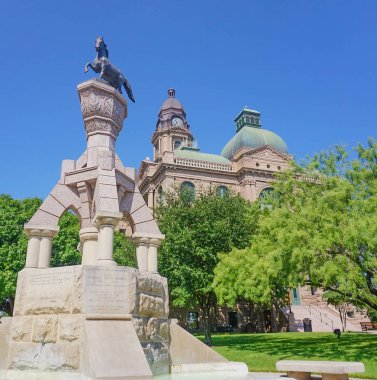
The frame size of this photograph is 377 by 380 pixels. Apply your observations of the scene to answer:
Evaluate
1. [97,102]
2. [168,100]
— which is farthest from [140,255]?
[168,100]

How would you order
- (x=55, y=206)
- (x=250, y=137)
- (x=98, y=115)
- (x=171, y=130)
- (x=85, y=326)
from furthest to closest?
(x=171, y=130)
(x=250, y=137)
(x=98, y=115)
(x=55, y=206)
(x=85, y=326)

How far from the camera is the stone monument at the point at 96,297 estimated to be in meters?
6.46

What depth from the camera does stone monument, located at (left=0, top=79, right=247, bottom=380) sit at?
21.2ft

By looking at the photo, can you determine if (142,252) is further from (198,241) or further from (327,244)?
(198,241)

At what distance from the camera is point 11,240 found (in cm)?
3141

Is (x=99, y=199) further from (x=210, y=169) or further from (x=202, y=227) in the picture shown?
(x=210, y=169)

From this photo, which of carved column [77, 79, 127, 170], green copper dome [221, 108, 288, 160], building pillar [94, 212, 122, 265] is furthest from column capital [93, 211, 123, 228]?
green copper dome [221, 108, 288, 160]

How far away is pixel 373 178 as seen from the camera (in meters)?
19.1

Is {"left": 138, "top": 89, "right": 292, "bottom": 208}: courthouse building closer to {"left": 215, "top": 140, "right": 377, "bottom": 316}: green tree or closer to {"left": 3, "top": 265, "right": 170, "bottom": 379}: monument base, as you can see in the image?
{"left": 215, "top": 140, "right": 377, "bottom": 316}: green tree

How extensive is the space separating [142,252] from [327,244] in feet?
28.4

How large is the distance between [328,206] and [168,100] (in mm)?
55351

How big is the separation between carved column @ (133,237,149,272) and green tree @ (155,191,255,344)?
16.4 metres

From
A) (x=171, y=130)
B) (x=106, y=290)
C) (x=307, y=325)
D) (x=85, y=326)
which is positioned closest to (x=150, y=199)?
(x=171, y=130)

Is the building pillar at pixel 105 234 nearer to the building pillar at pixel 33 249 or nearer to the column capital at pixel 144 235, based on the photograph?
the column capital at pixel 144 235
